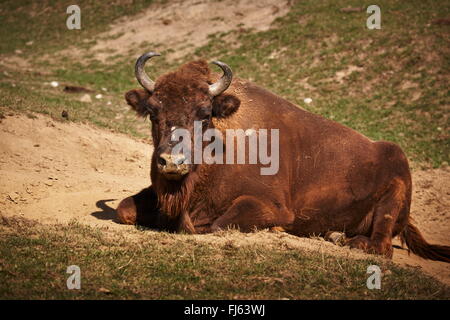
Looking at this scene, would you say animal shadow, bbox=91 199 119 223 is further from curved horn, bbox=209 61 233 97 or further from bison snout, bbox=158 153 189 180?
curved horn, bbox=209 61 233 97

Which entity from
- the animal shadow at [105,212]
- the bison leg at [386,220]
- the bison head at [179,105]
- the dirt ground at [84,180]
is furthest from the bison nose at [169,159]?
the bison leg at [386,220]

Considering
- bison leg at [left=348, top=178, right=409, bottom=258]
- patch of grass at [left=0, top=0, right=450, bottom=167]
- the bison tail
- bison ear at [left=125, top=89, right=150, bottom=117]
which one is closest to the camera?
bison ear at [left=125, top=89, right=150, bottom=117]

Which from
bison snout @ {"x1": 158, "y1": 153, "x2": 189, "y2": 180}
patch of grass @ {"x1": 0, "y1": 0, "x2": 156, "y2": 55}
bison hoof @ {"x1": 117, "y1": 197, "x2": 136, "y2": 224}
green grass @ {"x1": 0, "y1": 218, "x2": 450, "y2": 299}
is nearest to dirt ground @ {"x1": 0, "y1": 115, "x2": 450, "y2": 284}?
bison hoof @ {"x1": 117, "y1": 197, "x2": 136, "y2": 224}

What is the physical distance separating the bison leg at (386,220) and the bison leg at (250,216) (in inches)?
49.3

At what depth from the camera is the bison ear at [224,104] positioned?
25.6 ft

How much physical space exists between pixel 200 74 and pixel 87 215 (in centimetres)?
272

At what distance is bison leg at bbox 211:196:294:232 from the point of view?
7.57 metres

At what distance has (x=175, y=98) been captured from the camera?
737cm

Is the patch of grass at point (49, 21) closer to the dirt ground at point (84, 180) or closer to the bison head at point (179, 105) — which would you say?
the dirt ground at point (84, 180)

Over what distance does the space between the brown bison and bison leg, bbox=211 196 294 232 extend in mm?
14

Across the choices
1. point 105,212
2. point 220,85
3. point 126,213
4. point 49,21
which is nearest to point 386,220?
point 220,85

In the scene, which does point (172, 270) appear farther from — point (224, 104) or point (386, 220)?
point (386, 220)

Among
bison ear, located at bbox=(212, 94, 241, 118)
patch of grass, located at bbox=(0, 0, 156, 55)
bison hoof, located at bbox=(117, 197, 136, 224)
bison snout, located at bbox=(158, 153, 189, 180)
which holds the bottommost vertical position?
bison hoof, located at bbox=(117, 197, 136, 224)

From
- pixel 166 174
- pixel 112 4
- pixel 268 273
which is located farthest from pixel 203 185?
pixel 112 4
